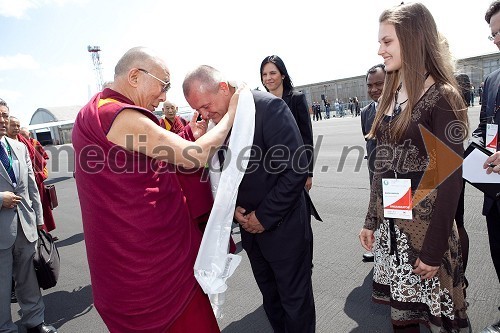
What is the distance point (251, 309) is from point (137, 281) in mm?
1672

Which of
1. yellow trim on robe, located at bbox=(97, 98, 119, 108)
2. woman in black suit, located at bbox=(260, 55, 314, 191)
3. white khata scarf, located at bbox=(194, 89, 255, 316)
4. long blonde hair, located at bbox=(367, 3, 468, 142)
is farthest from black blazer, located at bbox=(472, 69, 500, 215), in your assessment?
yellow trim on robe, located at bbox=(97, 98, 119, 108)

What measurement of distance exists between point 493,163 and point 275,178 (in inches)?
51.6

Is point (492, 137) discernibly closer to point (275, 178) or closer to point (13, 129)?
point (275, 178)

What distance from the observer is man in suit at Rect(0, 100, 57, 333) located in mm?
2657

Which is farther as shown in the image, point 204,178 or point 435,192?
point 204,178

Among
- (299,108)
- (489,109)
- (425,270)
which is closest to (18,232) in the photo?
(299,108)

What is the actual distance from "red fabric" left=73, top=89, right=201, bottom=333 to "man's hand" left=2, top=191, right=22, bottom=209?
4.80ft

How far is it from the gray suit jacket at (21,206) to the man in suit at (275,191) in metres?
1.86

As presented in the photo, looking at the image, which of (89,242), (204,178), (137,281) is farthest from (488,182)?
(89,242)

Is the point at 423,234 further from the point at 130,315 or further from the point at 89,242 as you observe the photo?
the point at 89,242

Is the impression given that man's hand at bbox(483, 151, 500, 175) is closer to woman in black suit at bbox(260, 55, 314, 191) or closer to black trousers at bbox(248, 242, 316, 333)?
black trousers at bbox(248, 242, 316, 333)

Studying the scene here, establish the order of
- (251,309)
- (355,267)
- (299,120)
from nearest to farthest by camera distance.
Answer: (251,309), (355,267), (299,120)

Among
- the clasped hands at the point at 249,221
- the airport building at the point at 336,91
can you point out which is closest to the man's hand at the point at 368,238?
the clasped hands at the point at 249,221

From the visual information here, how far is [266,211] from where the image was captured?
1.96 meters
